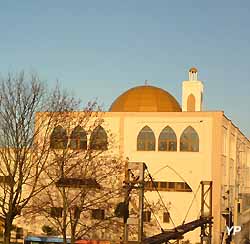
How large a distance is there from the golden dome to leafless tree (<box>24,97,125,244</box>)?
721cm

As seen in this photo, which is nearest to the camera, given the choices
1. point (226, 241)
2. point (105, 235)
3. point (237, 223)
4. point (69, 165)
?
point (69, 165)

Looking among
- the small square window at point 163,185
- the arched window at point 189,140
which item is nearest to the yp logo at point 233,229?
the small square window at point 163,185

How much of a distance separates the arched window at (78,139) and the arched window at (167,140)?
6.36 m

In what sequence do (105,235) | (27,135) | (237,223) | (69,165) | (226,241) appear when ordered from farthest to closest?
(237,223) < (226,241) < (105,235) < (69,165) < (27,135)

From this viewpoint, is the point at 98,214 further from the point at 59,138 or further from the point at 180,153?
the point at 59,138

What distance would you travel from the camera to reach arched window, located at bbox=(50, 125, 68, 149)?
1248 inches

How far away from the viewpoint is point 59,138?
31781mm

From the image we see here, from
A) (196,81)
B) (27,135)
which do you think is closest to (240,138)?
(196,81)

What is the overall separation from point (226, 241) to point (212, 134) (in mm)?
8087

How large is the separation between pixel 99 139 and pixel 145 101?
28.2ft

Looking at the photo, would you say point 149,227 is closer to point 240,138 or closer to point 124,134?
point 124,134

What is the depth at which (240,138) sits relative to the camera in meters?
54.3

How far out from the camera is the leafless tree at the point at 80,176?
31903 millimetres

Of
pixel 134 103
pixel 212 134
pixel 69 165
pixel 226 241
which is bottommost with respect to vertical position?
pixel 226 241
